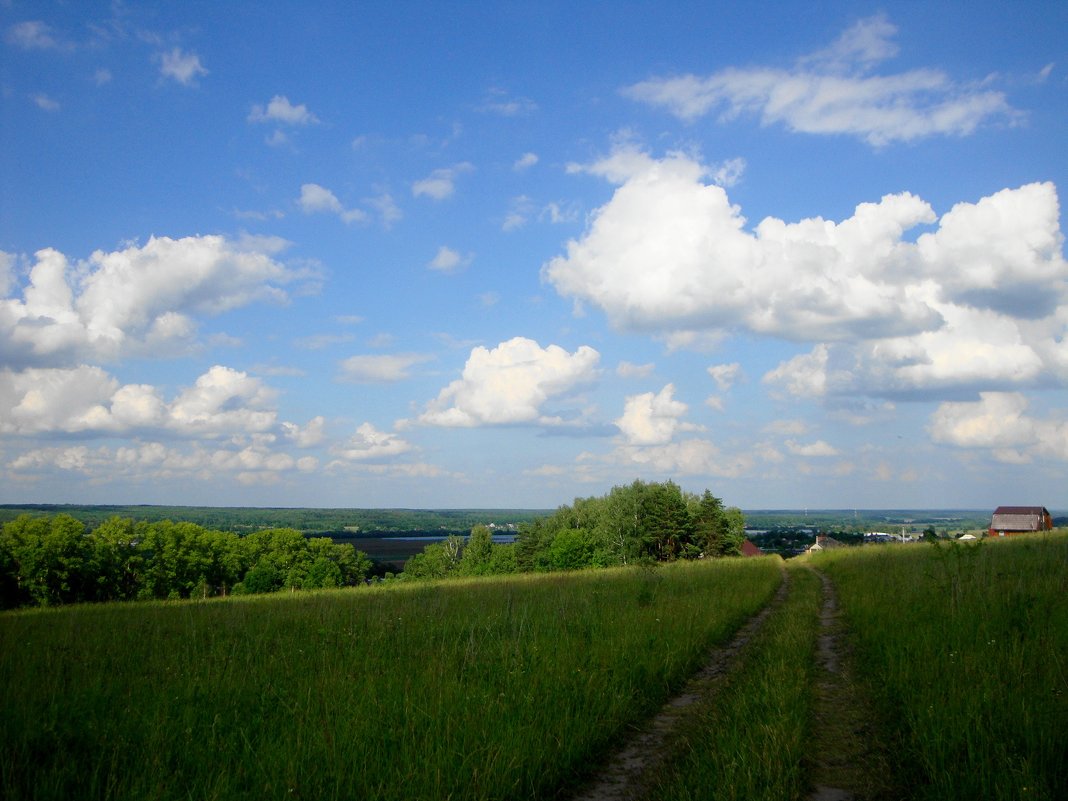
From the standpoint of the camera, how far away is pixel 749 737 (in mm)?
5695

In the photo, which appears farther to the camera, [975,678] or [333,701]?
[975,678]

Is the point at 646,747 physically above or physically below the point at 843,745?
below

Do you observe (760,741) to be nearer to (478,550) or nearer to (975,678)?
(975,678)

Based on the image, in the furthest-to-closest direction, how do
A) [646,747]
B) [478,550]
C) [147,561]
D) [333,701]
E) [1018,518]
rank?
[478,550] < [1018,518] < [147,561] < [333,701] < [646,747]

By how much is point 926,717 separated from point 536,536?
8898 centimetres

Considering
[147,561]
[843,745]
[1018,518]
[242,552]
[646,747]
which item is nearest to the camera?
[843,745]

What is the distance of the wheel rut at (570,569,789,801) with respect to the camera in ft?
16.8

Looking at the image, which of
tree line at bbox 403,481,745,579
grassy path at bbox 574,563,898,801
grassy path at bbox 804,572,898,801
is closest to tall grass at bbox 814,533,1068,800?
grassy path at bbox 804,572,898,801

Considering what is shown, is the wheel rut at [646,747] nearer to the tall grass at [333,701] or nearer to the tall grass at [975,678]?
the tall grass at [333,701]

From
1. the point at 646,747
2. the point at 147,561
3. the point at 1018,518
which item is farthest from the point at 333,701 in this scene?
the point at 1018,518

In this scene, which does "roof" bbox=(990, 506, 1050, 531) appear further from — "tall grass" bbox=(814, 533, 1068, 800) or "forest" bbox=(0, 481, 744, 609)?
"tall grass" bbox=(814, 533, 1068, 800)

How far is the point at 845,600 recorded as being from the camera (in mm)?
15398

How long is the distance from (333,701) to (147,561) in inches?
2258

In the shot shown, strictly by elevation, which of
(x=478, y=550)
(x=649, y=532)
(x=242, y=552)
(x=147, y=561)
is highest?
(x=649, y=532)
